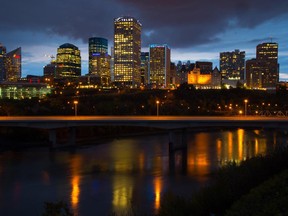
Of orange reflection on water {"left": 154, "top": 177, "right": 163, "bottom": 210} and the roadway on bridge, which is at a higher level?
the roadway on bridge

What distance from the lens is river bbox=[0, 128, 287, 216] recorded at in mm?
26972

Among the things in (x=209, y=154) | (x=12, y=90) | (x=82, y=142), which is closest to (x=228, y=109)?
(x=82, y=142)

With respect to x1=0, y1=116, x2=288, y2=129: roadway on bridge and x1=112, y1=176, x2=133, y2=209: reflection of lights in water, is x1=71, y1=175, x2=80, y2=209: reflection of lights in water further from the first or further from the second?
x1=0, y1=116, x2=288, y2=129: roadway on bridge

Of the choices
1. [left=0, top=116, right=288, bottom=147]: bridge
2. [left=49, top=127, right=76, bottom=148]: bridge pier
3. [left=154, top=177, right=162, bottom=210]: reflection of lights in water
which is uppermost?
[left=0, top=116, right=288, bottom=147]: bridge

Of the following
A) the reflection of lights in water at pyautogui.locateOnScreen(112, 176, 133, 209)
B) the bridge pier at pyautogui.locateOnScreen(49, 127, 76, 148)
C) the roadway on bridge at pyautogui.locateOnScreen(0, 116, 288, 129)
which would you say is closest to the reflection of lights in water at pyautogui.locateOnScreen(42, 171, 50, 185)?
the reflection of lights in water at pyautogui.locateOnScreen(112, 176, 133, 209)

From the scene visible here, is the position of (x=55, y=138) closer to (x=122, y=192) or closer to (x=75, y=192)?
(x=75, y=192)

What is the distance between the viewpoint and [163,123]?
173 feet

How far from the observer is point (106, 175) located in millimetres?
36375

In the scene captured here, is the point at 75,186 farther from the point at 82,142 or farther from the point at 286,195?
the point at 82,142

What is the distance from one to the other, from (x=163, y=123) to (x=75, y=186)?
2272 centimetres

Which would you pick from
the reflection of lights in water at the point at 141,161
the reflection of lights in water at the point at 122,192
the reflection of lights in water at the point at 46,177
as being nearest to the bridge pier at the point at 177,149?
the reflection of lights in water at the point at 141,161

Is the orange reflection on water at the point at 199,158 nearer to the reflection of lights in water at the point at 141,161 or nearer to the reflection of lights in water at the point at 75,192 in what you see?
the reflection of lights in water at the point at 141,161

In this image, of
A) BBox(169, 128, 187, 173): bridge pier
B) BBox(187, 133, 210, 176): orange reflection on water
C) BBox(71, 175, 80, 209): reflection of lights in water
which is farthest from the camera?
BBox(169, 128, 187, 173): bridge pier

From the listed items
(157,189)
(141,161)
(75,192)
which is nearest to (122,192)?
(157,189)
